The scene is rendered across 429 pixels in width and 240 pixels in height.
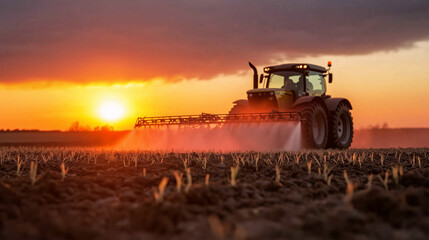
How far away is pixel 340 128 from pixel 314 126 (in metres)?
2.38

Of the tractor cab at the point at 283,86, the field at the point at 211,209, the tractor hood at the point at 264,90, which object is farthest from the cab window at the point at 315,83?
the field at the point at 211,209

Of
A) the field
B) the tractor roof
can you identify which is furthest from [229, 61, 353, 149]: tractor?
the field

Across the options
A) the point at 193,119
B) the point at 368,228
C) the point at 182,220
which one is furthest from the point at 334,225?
the point at 193,119

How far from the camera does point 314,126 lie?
15.3 meters

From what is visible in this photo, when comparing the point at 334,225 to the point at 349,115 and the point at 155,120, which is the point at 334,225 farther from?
the point at 349,115

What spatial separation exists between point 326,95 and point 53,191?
1290 centimetres

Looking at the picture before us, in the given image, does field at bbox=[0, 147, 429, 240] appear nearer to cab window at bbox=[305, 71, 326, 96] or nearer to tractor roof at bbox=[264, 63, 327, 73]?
tractor roof at bbox=[264, 63, 327, 73]

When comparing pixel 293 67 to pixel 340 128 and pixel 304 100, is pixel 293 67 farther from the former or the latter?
pixel 340 128

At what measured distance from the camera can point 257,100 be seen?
50.7ft

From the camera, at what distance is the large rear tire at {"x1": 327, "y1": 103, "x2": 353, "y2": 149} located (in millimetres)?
15991

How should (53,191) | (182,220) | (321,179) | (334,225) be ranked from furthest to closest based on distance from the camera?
(321,179) < (53,191) < (182,220) < (334,225)

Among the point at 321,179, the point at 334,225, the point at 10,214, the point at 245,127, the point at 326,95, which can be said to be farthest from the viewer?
the point at 326,95

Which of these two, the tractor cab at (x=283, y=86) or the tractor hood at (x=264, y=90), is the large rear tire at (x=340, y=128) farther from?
the tractor hood at (x=264, y=90)

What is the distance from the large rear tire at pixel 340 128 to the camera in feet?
52.5
